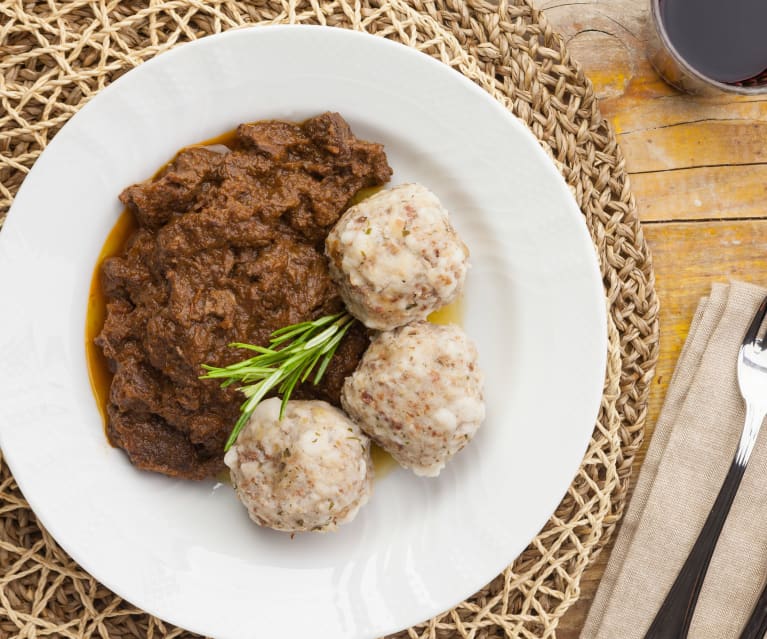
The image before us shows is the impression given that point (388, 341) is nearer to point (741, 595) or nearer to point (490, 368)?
point (490, 368)

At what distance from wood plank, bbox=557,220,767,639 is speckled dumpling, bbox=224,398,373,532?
Answer: 4.57 ft

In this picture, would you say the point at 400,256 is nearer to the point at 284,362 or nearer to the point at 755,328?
the point at 284,362

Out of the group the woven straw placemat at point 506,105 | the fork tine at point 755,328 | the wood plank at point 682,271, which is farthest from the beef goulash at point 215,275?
the fork tine at point 755,328

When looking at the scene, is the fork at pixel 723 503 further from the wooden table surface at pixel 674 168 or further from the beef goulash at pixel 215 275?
the beef goulash at pixel 215 275

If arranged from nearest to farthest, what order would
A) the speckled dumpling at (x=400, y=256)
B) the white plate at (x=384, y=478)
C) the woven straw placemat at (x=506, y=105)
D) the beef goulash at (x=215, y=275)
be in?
the speckled dumpling at (x=400, y=256), the beef goulash at (x=215, y=275), the white plate at (x=384, y=478), the woven straw placemat at (x=506, y=105)

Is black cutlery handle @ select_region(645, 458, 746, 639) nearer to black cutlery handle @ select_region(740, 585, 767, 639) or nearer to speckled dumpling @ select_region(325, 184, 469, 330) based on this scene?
black cutlery handle @ select_region(740, 585, 767, 639)

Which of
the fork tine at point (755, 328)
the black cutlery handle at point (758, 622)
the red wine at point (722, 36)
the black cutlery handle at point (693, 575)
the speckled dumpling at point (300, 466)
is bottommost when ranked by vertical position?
the black cutlery handle at point (758, 622)

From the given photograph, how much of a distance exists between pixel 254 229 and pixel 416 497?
3.99 ft

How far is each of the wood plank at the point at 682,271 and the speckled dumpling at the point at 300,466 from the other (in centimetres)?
139

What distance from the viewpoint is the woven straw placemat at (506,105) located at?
2.93m

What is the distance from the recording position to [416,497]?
117 inches

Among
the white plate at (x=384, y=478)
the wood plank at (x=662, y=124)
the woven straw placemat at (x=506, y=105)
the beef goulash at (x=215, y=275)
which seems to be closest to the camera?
the beef goulash at (x=215, y=275)

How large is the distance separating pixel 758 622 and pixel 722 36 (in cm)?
245

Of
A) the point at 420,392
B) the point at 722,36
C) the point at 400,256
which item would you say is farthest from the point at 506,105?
the point at 420,392
